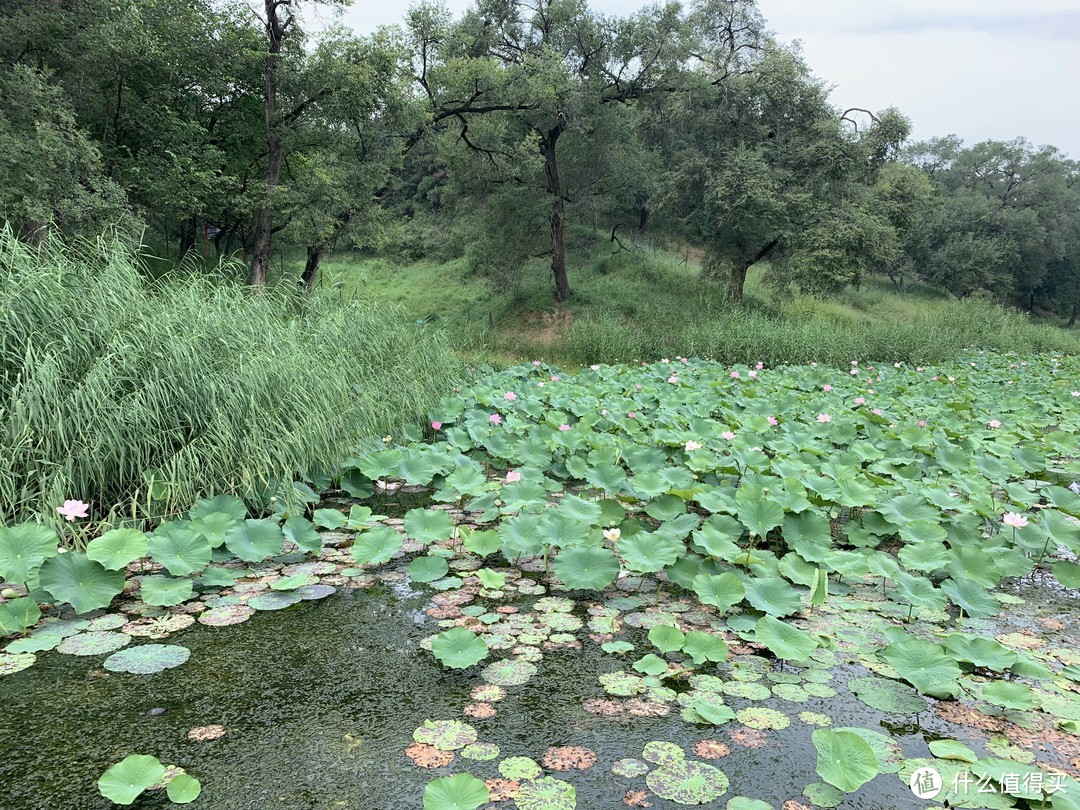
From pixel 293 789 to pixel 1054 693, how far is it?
6.36 feet

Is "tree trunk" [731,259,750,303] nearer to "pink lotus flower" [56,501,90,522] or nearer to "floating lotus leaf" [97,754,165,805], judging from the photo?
"pink lotus flower" [56,501,90,522]

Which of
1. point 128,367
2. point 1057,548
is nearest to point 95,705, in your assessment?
point 128,367

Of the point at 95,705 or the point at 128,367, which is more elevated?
the point at 128,367

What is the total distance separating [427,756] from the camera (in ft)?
4.85

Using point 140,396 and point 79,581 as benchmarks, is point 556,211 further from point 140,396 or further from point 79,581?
point 79,581

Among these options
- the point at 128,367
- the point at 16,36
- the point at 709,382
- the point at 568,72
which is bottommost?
the point at 709,382

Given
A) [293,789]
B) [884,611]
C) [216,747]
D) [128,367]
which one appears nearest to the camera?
[293,789]

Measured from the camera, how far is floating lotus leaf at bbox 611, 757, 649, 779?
4.68 ft

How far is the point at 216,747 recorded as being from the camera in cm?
149

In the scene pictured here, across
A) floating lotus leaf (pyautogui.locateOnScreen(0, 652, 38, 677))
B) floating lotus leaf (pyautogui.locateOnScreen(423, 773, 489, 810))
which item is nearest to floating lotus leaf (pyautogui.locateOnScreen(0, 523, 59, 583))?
floating lotus leaf (pyautogui.locateOnScreen(0, 652, 38, 677))

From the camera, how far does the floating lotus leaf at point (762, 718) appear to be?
5.24 feet

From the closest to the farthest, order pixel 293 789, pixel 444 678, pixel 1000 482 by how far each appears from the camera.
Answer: pixel 293 789
pixel 444 678
pixel 1000 482

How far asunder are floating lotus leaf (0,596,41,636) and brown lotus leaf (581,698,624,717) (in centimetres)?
170

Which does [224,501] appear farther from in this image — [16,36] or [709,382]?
[16,36]
